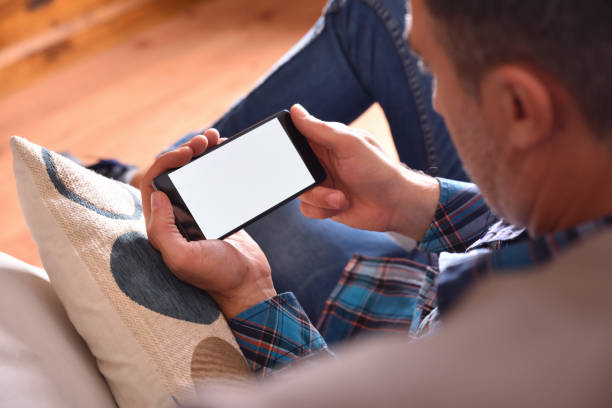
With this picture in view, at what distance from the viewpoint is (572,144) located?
1.47 ft

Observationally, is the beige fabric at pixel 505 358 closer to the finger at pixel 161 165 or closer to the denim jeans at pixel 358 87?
the finger at pixel 161 165

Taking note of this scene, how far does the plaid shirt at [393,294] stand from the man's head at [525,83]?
99mm

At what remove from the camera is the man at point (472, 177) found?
1.39 ft

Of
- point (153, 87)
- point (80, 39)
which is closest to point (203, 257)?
point (153, 87)

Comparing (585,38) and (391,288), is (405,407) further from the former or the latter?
(391,288)

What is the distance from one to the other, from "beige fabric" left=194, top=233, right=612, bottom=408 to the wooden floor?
128 centimetres

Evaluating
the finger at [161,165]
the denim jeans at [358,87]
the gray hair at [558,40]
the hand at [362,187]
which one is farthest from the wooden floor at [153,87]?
the gray hair at [558,40]

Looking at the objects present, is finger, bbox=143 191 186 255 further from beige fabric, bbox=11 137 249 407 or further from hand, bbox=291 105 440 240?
hand, bbox=291 105 440 240

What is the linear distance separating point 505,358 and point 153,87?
1.79 meters

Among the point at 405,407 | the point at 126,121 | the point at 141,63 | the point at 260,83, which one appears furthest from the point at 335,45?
the point at 141,63

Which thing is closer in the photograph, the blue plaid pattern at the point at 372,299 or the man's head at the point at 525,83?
the man's head at the point at 525,83

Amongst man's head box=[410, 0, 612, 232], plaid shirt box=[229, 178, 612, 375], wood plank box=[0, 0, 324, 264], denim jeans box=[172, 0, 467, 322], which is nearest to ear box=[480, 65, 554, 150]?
man's head box=[410, 0, 612, 232]

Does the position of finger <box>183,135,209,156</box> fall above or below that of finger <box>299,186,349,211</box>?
A: above

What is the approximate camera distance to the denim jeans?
38.3 inches
